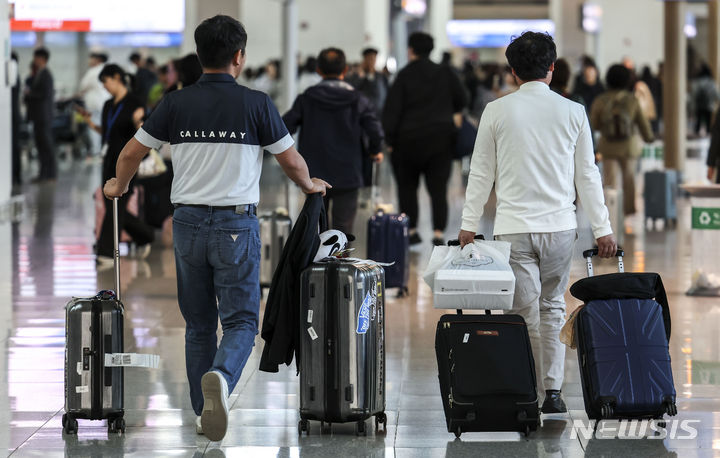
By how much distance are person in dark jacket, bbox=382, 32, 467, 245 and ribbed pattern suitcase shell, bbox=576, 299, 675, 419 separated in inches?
216

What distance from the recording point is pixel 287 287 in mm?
5035

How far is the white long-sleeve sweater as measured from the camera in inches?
201

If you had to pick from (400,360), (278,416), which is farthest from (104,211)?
(278,416)

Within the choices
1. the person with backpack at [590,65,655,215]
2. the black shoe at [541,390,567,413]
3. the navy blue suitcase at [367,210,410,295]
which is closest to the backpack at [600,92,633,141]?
the person with backpack at [590,65,655,215]

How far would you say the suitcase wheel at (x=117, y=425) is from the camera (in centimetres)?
514

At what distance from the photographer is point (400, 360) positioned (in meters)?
6.71

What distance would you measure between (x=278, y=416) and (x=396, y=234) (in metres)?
3.48

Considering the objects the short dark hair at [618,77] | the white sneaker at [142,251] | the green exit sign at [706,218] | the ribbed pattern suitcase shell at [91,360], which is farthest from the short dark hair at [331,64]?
the short dark hair at [618,77]

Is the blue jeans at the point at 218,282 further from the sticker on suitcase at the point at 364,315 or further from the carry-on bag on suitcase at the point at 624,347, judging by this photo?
the carry-on bag on suitcase at the point at 624,347

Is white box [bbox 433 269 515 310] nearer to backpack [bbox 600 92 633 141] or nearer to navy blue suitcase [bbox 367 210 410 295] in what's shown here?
navy blue suitcase [bbox 367 210 410 295]

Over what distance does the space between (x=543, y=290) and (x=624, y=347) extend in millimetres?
510

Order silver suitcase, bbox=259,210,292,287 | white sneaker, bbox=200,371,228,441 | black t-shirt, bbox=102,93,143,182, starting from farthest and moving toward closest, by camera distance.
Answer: black t-shirt, bbox=102,93,143,182 → silver suitcase, bbox=259,210,292,287 → white sneaker, bbox=200,371,228,441

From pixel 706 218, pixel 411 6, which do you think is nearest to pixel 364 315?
pixel 706 218

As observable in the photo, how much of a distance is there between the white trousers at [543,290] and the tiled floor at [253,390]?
0.25 metres
